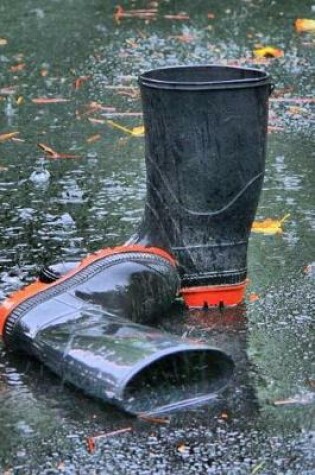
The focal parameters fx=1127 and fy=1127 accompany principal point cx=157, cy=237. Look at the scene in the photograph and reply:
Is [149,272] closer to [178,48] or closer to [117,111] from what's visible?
[117,111]

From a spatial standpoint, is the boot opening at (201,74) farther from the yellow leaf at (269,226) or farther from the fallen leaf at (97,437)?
the fallen leaf at (97,437)

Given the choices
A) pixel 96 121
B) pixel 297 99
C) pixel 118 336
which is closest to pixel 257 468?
pixel 118 336

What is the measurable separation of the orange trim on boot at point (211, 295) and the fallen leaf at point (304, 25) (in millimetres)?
4739

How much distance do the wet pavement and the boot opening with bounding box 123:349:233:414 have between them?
0.15 feet

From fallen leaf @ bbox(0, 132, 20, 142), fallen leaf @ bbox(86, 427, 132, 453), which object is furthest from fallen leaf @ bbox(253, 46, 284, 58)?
fallen leaf @ bbox(86, 427, 132, 453)

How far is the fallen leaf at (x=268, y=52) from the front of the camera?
7.12m

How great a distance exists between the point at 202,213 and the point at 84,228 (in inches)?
37.6

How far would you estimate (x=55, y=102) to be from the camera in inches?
245

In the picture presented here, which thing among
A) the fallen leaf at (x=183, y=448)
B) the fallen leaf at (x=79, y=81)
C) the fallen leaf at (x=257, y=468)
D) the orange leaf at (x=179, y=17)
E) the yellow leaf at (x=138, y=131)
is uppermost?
the orange leaf at (x=179, y=17)

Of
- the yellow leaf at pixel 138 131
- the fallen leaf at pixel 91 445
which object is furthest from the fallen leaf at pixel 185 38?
the fallen leaf at pixel 91 445

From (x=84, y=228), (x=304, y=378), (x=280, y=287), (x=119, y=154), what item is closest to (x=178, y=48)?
(x=119, y=154)

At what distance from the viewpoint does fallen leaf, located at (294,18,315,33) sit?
7.95 metres

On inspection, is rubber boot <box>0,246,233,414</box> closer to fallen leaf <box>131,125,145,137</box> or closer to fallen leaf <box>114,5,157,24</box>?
fallen leaf <box>131,125,145,137</box>

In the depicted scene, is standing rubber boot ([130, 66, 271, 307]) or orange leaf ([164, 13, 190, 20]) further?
orange leaf ([164, 13, 190, 20])
